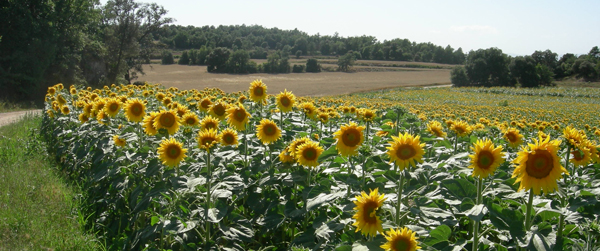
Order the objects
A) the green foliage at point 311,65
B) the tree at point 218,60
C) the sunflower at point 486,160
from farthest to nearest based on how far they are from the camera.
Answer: the green foliage at point 311,65
the tree at point 218,60
the sunflower at point 486,160

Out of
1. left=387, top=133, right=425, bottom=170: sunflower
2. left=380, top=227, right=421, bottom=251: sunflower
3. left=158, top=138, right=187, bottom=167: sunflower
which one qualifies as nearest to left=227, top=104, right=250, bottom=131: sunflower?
left=158, top=138, right=187, bottom=167: sunflower

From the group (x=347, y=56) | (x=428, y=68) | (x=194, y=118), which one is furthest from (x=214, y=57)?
(x=194, y=118)

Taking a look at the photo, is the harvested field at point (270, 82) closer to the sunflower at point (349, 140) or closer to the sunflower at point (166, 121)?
the sunflower at point (166, 121)

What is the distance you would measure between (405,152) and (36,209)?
4.88 m

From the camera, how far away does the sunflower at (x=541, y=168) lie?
83.5 inches

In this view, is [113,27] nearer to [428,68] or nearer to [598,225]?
[598,225]

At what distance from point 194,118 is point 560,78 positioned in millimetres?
94515

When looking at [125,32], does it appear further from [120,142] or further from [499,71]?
[499,71]

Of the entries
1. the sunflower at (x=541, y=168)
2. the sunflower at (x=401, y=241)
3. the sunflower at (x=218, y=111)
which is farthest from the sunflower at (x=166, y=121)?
the sunflower at (x=541, y=168)

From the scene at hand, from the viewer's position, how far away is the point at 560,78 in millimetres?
80625

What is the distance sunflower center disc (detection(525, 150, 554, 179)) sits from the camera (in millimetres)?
2133

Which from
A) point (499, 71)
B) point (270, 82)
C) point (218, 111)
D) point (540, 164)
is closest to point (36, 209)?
point (218, 111)

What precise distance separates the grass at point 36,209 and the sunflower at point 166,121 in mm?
1391

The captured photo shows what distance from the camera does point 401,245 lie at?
2.04 metres
